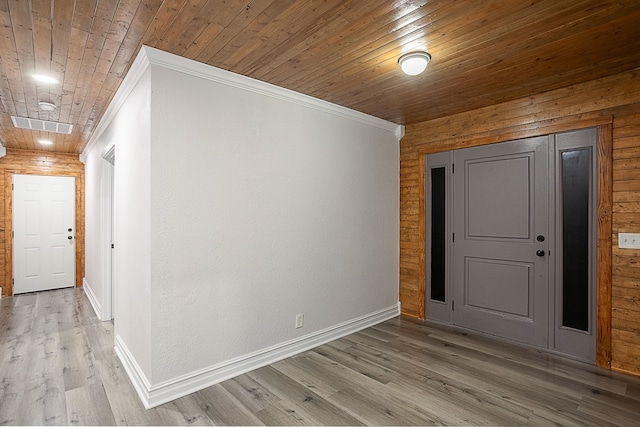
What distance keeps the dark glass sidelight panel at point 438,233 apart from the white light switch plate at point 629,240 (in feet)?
5.27

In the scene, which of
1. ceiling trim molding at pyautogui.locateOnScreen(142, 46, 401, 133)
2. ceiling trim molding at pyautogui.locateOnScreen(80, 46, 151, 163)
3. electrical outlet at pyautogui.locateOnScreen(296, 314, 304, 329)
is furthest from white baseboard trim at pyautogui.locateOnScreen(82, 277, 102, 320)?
ceiling trim molding at pyautogui.locateOnScreen(142, 46, 401, 133)

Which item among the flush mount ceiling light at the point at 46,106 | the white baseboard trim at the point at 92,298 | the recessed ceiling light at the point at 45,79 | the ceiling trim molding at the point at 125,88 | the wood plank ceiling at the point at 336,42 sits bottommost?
the white baseboard trim at the point at 92,298

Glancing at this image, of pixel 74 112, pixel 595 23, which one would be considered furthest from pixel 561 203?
pixel 74 112

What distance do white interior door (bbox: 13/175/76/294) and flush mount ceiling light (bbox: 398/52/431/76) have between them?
251 inches

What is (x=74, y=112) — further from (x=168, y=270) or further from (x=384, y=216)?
(x=384, y=216)

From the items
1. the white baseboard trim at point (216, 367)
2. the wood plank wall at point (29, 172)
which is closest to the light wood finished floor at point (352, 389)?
the white baseboard trim at point (216, 367)

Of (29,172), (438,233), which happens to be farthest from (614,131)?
(29,172)

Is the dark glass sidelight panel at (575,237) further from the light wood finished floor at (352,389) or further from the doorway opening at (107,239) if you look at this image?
the doorway opening at (107,239)

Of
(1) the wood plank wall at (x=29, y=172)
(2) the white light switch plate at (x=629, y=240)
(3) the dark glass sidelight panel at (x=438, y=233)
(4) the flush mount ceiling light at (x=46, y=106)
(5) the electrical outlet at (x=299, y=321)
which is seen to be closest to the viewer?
(2) the white light switch plate at (x=629, y=240)

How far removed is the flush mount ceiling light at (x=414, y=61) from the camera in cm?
236

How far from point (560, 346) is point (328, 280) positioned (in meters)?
2.29

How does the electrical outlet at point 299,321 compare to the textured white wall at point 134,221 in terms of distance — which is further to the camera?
the electrical outlet at point 299,321

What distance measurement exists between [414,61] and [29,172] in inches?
259

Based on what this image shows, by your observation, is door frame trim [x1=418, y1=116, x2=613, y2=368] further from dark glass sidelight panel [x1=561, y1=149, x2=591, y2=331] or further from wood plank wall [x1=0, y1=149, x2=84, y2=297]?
wood plank wall [x1=0, y1=149, x2=84, y2=297]
